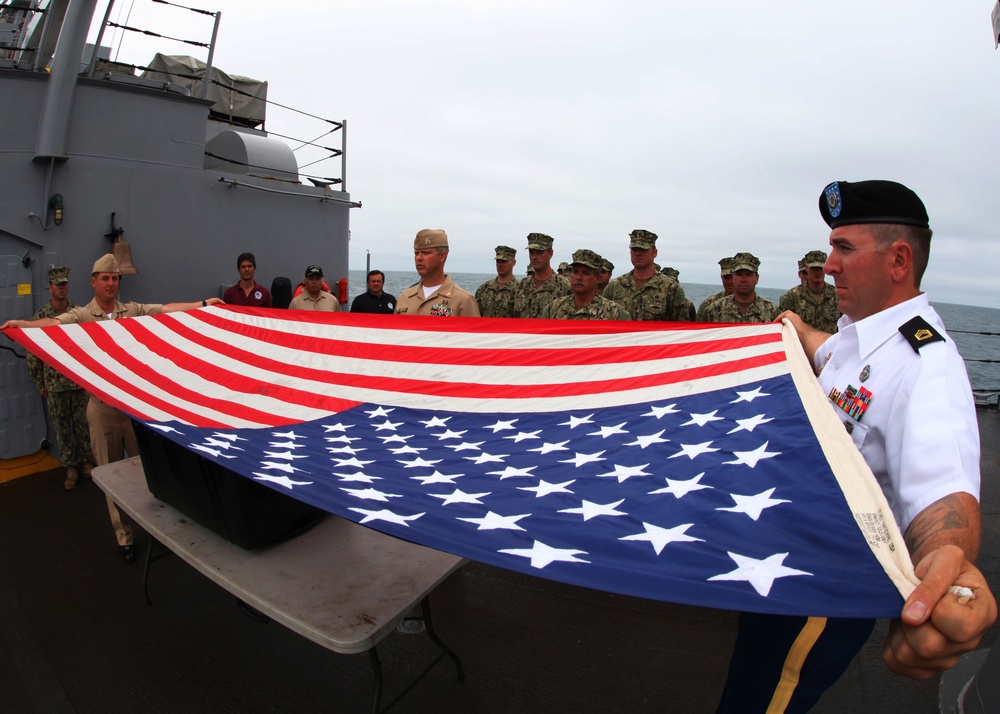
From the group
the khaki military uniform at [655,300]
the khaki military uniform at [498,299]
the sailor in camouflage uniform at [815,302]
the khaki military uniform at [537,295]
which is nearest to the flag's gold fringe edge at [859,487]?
the khaki military uniform at [655,300]

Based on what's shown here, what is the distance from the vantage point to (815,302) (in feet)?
23.5

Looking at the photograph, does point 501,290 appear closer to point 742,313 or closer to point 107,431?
point 742,313

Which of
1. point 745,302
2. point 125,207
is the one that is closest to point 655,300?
point 745,302

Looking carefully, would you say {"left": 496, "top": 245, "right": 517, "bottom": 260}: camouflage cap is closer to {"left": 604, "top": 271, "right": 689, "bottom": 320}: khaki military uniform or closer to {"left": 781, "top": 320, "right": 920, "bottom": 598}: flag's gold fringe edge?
{"left": 604, "top": 271, "right": 689, "bottom": 320}: khaki military uniform

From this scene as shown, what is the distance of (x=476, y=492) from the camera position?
5.35 ft

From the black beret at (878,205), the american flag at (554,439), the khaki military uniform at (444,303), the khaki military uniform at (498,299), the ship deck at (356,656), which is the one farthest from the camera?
the khaki military uniform at (498,299)

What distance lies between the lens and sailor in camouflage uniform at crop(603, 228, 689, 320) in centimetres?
584

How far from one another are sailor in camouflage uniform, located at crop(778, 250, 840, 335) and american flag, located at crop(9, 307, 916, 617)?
16.0 ft

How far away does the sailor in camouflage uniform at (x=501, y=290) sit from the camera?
281 inches

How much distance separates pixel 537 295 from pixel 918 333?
5.64 meters

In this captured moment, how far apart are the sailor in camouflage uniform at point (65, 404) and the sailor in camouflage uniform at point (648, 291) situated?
200 inches

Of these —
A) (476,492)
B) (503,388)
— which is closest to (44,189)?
(503,388)

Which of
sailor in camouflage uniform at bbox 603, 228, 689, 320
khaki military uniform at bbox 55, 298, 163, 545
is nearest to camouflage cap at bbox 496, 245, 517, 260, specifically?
sailor in camouflage uniform at bbox 603, 228, 689, 320

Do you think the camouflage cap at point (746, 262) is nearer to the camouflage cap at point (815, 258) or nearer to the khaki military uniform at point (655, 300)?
the khaki military uniform at point (655, 300)
